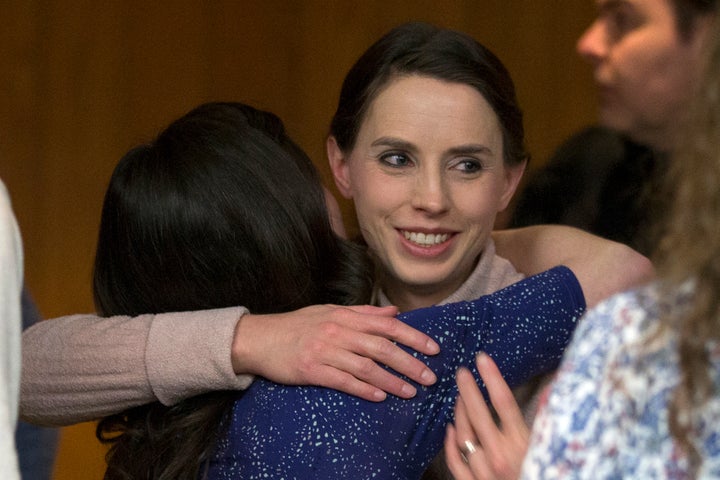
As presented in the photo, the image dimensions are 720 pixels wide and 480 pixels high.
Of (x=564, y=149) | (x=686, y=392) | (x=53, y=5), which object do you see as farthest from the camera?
(x=53, y=5)

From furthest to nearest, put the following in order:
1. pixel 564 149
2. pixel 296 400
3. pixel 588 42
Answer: pixel 564 149
pixel 588 42
pixel 296 400

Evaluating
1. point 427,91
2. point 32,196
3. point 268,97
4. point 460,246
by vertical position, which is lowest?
point 32,196

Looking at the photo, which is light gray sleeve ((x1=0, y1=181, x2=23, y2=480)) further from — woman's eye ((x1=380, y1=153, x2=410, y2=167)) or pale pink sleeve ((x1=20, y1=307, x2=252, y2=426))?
woman's eye ((x1=380, y1=153, x2=410, y2=167))

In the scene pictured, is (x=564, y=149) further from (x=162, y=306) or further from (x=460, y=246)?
(x=162, y=306)

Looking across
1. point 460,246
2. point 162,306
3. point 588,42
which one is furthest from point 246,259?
point 588,42

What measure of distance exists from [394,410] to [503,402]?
22 centimetres

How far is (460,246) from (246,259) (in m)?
0.45

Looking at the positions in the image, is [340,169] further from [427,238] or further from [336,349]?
[336,349]

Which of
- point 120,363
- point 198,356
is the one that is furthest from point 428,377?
point 120,363

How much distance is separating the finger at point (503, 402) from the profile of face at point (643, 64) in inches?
22.7

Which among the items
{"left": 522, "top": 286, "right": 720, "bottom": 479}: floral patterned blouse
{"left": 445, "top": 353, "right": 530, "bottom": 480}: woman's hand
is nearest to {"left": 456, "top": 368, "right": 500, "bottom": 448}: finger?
{"left": 445, "top": 353, "right": 530, "bottom": 480}: woman's hand

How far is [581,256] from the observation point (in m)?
1.83

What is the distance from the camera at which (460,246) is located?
190 centimetres

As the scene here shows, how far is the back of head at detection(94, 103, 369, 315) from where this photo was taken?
5.15 feet
